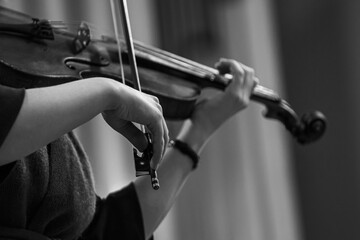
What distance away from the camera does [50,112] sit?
69 cm

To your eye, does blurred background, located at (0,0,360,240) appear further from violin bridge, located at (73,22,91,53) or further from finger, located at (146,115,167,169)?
finger, located at (146,115,167,169)

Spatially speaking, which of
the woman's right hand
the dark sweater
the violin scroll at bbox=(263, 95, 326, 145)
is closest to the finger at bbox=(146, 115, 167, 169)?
the woman's right hand

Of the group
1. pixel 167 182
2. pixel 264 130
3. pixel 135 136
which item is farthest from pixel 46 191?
pixel 264 130

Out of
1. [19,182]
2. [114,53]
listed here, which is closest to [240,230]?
[114,53]

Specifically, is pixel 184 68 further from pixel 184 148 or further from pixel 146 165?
pixel 146 165

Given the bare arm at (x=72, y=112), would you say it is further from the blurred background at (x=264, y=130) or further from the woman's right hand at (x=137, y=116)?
the blurred background at (x=264, y=130)

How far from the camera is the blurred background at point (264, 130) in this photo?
209cm

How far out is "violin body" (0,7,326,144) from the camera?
2.67 ft

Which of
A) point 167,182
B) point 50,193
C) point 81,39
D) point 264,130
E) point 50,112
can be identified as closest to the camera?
point 50,112

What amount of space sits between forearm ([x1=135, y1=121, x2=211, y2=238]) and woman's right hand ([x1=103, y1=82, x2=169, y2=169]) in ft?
0.97

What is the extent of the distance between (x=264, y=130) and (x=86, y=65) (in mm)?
1477

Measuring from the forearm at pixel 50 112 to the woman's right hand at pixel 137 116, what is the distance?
2cm

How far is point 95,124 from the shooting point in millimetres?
2062

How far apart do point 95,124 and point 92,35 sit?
3.54ft
